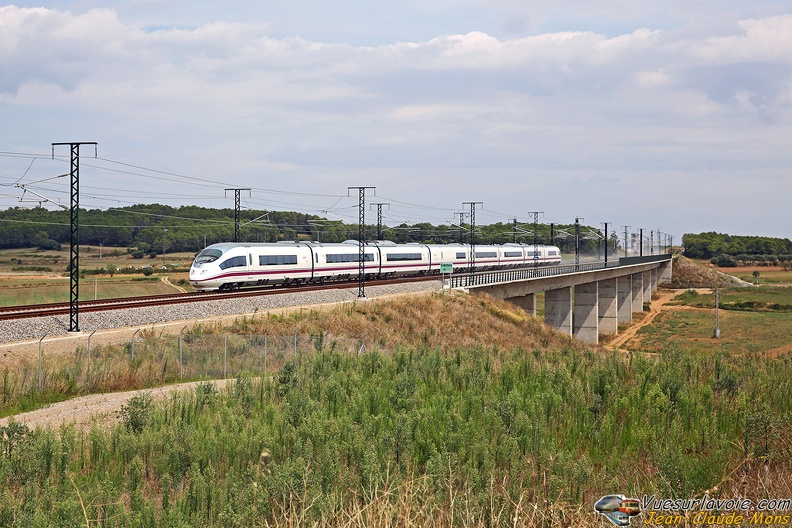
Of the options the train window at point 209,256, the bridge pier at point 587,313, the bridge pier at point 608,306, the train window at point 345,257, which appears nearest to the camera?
the train window at point 209,256

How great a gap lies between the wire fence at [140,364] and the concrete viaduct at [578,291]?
97.7ft

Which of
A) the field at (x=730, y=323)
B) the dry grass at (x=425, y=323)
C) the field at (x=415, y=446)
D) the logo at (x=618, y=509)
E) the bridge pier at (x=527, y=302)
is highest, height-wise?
the logo at (x=618, y=509)

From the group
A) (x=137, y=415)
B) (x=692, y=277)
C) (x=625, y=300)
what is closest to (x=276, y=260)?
(x=137, y=415)

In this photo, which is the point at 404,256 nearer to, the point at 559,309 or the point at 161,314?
the point at 559,309

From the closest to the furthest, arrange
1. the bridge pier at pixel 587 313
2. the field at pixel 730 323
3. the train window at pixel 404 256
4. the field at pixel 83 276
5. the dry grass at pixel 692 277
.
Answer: the field at pixel 83 276 → the train window at pixel 404 256 → the field at pixel 730 323 → the bridge pier at pixel 587 313 → the dry grass at pixel 692 277

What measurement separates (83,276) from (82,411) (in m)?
70.2

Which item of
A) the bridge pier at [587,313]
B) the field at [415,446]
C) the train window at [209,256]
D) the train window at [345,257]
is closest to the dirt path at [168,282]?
the train window at [345,257]

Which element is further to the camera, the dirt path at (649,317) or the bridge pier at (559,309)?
the dirt path at (649,317)

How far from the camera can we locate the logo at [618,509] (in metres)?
8.07

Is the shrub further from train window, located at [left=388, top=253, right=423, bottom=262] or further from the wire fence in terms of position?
train window, located at [left=388, top=253, right=423, bottom=262]

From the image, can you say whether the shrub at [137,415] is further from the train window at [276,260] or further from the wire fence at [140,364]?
the train window at [276,260]

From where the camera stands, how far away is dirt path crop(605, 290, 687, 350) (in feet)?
269

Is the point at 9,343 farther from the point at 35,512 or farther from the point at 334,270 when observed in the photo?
the point at 334,270

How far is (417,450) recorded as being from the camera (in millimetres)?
11656
